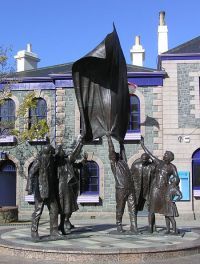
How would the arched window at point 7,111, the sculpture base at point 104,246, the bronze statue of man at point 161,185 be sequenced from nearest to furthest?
the sculpture base at point 104,246, the bronze statue of man at point 161,185, the arched window at point 7,111

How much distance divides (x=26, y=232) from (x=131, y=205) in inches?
119

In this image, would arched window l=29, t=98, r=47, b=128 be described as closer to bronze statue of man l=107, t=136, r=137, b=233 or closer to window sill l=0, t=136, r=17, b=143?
window sill l=0, t=136, r=17, b=143

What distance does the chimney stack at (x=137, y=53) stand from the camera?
31.4 m

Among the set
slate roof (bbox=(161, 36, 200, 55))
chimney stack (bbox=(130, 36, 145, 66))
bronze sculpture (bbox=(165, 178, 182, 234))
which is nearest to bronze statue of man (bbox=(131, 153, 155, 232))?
bronze sculpture (bbox=(165, 178, 182, 234))

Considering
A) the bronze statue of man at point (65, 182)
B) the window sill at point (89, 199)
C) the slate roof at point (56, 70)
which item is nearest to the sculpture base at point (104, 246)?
the bronze statue of man at point (65, 182)

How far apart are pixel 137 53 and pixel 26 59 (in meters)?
7.29

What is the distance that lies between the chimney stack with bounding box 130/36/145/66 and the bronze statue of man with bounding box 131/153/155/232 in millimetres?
19683

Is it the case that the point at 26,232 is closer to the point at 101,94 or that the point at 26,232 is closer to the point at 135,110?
the point at 101,94

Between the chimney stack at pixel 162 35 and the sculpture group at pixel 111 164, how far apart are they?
51.8 feet

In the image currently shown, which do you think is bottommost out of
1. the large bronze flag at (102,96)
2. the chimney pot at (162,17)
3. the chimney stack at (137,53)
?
the large bronze flag at (102,96)

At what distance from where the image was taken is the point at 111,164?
39.5 feet

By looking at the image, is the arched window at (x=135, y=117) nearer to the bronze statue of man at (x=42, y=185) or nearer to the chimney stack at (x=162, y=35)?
the chimney stack at (x=162, y=35)

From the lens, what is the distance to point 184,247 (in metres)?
9.95

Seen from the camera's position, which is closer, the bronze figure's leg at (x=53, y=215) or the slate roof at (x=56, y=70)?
the bronze figure's leg at (x=53, y=215)
